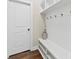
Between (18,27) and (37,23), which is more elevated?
(37,23)

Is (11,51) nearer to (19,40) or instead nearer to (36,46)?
(19,40)

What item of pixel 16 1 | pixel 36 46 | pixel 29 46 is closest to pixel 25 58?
pixel 29 46

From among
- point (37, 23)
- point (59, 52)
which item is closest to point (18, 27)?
point (37, 23)

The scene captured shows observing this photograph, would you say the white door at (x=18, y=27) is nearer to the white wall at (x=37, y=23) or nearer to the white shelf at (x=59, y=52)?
the white wall at (x=37, y=23)

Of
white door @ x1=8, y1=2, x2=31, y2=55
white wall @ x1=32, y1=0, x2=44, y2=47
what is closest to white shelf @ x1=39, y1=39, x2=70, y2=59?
white door @ x1=8, y1=2, x2=31, y2=55

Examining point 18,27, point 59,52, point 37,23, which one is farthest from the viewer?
point 37,23

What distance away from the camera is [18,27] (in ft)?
10.8

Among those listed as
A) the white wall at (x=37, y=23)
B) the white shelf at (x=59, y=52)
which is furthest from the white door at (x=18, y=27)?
the white shelf at (x=59, y=52)

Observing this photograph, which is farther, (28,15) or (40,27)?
(40,27)

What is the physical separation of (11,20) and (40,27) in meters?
1.49

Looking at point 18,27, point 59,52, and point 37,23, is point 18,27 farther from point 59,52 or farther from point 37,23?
point 59,52

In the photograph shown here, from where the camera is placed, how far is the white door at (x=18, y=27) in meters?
3.00
